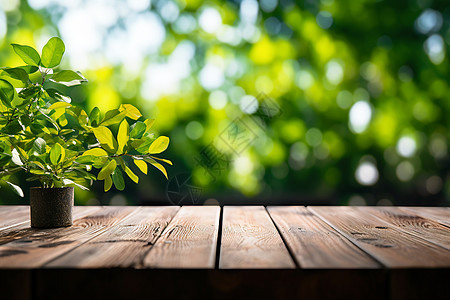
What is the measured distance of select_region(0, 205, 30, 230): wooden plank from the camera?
51.6 inches

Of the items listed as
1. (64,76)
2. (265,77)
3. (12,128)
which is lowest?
(12,128)

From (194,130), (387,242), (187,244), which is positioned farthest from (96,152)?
(194,130)

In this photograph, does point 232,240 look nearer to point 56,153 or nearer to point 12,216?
point 56,153

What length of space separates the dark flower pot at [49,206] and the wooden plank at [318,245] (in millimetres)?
567

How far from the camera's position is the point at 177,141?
2.24 meters

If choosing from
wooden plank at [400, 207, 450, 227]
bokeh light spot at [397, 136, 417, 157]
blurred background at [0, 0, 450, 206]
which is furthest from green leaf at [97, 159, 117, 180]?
bokeh light spot at [397, 136, 417, 157]

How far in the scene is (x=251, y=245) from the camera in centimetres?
94

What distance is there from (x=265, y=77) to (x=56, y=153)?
4.46ft

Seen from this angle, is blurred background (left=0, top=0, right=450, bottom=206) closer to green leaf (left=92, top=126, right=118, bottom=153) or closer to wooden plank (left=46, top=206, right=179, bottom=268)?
wooden plank (left=46, top=206, right=179, bottom=268)

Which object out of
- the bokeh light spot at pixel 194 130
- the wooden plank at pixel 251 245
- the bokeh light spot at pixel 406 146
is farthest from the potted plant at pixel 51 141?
the bokeh light spot at pixel 406 146

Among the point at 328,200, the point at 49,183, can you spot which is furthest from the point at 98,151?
the point at 328,200
